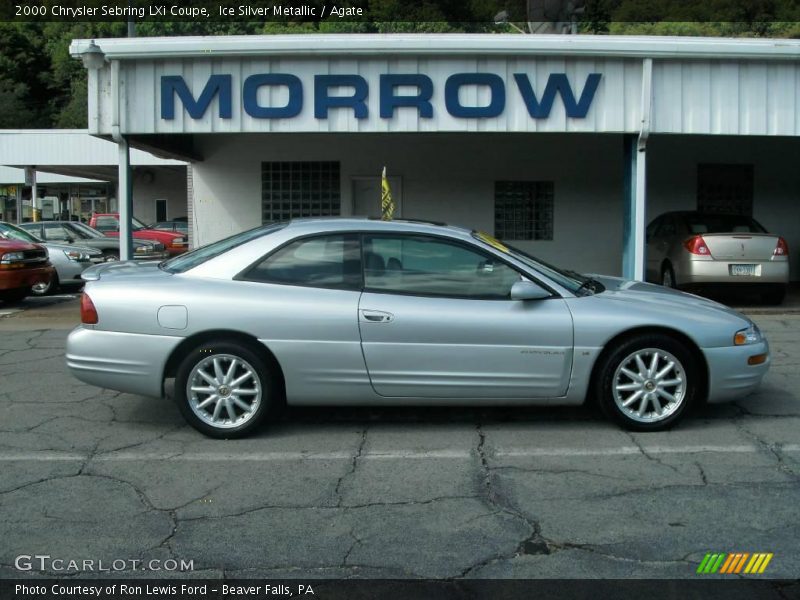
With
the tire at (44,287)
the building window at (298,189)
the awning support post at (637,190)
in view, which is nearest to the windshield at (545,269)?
A: the awning support post at (637,190)

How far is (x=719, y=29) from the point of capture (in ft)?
178

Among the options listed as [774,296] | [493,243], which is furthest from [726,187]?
[493,243]

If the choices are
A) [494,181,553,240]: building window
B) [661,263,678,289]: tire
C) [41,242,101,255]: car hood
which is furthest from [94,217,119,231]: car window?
[661,263,678,289]: tire

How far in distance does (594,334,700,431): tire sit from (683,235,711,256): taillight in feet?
23.3

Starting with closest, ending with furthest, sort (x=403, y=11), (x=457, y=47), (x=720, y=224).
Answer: (x=457, y=47) → (x=720, y=224) → (x=403, y=11)

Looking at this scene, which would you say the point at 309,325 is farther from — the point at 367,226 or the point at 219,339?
the point at 367,226

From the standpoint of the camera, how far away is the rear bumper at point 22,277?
515 inches

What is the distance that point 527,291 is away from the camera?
222 inches

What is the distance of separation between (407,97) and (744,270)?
5560 millimetres

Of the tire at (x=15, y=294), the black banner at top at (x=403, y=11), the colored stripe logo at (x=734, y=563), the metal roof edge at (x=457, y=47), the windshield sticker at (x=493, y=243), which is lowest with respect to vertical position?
the colored stripe logo at (x=734, y=563)

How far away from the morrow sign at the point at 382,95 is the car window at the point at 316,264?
6248mm

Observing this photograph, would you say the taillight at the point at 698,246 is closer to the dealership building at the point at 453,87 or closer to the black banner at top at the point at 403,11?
the dealership building at the point at 453,87

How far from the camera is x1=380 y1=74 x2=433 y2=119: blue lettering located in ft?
38.4

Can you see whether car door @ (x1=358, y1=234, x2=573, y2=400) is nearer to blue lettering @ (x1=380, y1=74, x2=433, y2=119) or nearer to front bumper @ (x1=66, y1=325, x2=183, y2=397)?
front bumper @ (x1=66, y1=325, x2=183, y2=397)
